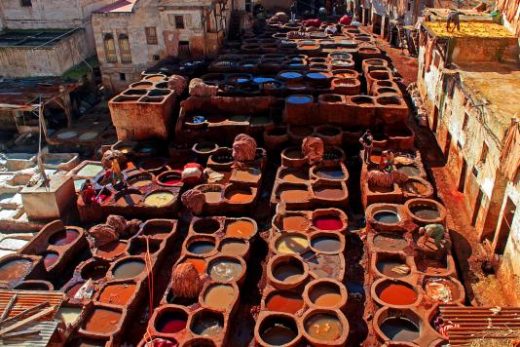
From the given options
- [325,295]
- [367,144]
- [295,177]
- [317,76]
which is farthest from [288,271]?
[317,76]

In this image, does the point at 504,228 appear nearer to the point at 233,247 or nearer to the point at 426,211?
the point at 426,211

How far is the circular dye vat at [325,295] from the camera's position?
13842mm

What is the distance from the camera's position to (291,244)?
52.9 ft

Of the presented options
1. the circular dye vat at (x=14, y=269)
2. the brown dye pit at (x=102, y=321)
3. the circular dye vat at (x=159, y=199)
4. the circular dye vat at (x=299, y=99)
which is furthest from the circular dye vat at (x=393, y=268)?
the circular dye vat at (x=14, y=269)

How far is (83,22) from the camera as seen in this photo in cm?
3222

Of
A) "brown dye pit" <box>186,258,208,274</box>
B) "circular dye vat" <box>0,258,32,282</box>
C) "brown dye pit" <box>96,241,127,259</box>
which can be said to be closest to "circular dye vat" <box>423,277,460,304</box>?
"brown dye pit" <box>186,258,208,274</box>

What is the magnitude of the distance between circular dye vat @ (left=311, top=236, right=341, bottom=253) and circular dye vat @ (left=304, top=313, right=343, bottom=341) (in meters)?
2.81

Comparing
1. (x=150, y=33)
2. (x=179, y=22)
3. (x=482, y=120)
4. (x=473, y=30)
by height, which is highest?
(x=473, y=30)

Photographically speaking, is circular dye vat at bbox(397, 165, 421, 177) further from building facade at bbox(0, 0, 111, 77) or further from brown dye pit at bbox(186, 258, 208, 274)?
building facade at bbox(0, 0, 111, 77)

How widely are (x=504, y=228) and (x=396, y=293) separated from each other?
4.56 metres

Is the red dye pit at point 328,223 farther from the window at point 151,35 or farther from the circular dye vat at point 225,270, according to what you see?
the window at point 151,35

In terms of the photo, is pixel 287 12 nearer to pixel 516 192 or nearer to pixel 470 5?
pixel 470 5

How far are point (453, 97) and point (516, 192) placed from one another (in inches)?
294

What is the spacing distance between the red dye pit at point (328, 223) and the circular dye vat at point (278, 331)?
14.7 ft
